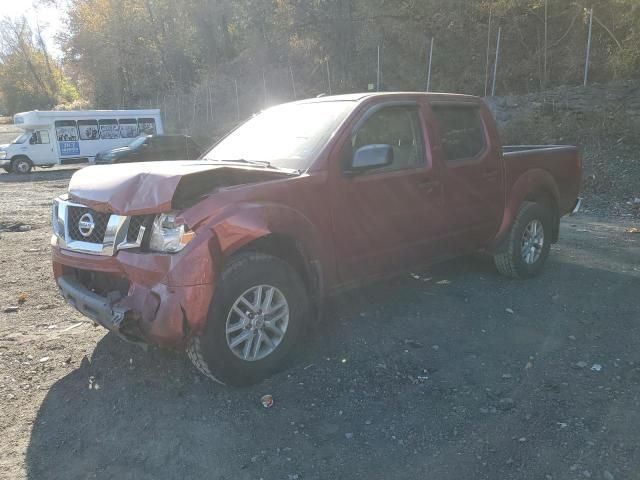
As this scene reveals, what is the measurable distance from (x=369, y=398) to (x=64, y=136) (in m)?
25.1

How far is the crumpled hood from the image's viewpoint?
3.26 m

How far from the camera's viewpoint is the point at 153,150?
21.0 metres

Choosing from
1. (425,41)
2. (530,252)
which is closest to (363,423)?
(530,252)

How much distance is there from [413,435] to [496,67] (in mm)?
16810

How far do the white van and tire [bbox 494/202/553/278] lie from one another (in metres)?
23.8

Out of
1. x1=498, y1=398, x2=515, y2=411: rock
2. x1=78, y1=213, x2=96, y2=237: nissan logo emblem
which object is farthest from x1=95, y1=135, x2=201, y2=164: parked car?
x1=498, y1=398, x2=515, y2=411: rock

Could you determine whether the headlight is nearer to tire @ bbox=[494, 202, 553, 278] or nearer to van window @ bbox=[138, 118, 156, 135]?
tire @ bbox=[494, 202, 553, 278]

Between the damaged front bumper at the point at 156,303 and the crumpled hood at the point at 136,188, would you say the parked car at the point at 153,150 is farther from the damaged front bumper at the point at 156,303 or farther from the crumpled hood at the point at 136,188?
the damaged front bumper at the point at 156,303

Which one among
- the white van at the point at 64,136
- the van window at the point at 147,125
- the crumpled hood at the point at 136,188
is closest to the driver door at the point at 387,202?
the crumpled hood at the point at 136,188

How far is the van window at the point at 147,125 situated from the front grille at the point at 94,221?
2525cm

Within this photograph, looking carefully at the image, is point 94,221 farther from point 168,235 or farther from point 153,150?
point 153,150

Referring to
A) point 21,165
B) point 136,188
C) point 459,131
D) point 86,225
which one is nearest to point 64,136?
point 21,165

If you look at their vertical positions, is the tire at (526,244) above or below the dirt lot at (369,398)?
above

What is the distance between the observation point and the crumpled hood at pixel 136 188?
3.26 metres
